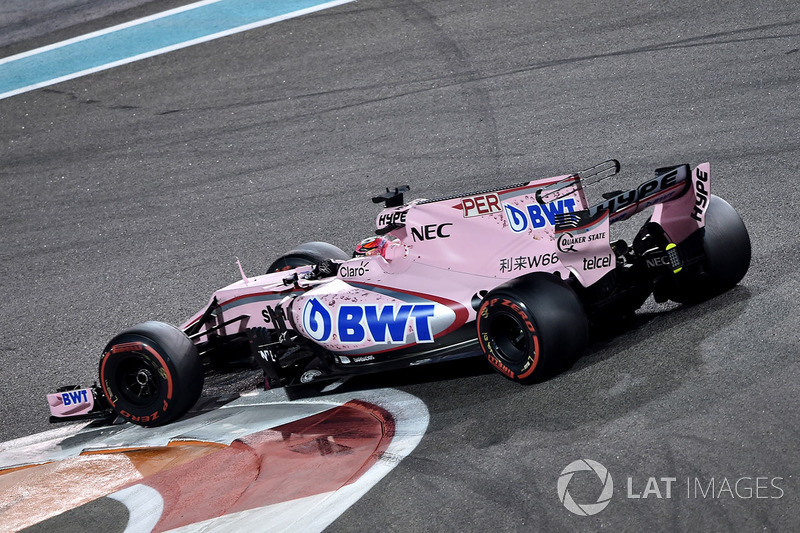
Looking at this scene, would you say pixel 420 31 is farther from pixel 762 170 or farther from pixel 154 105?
pixel 762 170

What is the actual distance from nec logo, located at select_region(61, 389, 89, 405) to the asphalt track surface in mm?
565

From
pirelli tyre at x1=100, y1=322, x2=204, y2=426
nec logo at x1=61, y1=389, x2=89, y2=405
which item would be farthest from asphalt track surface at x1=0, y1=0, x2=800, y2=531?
pirelli tyre at x1=100, y1=322, x2=204, y2=426

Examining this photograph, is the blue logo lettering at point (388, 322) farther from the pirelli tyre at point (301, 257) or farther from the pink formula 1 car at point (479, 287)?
the pirelli tyre at point (301, 257)

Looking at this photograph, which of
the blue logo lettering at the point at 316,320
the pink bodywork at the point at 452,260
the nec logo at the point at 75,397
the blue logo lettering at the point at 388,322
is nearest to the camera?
the pink bodywork at the point at 452,260

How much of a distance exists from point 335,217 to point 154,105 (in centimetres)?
472

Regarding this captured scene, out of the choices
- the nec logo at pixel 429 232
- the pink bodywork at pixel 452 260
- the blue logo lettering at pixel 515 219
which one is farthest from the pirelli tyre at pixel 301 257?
the blue logo lettering at pixel 515 219

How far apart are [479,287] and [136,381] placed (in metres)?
2.71

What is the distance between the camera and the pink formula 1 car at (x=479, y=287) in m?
5.93

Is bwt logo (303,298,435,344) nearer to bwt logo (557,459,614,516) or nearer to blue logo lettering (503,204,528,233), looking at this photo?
blue logo lettering (503,204,528,233)

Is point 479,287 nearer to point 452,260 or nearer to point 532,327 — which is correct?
point 452,260

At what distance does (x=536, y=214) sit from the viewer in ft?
20.5

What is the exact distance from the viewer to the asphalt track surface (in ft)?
16.9

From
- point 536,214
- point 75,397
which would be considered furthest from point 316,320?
point 75,397

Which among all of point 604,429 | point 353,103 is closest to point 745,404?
point 604,429
